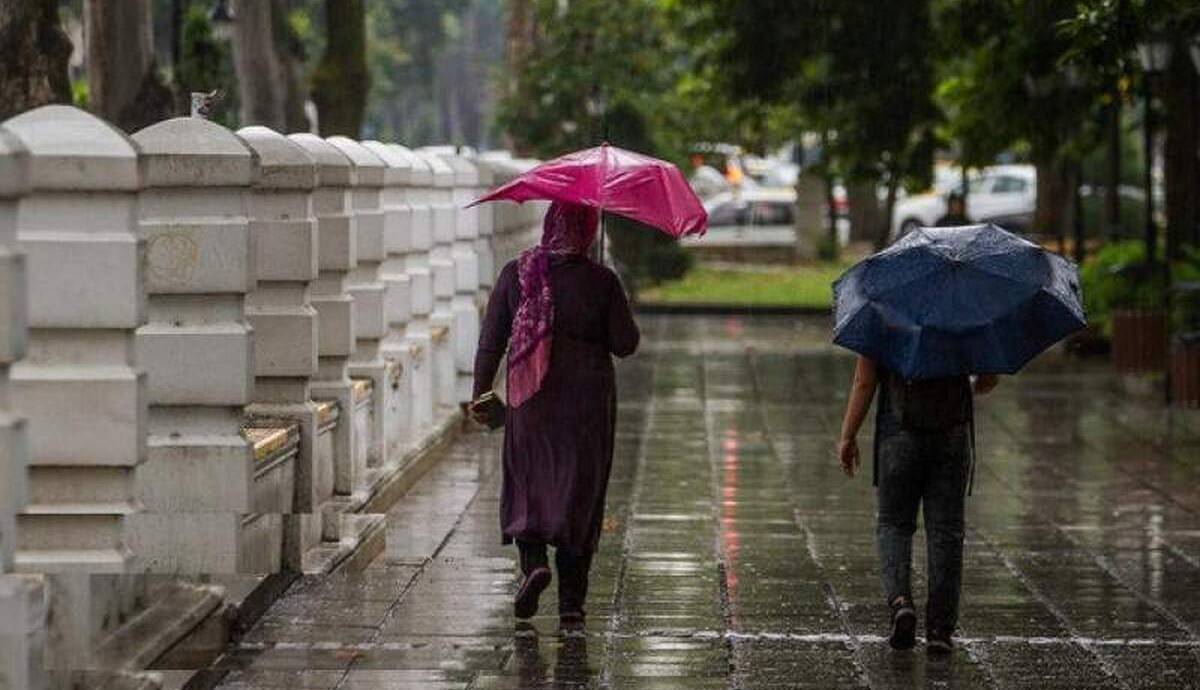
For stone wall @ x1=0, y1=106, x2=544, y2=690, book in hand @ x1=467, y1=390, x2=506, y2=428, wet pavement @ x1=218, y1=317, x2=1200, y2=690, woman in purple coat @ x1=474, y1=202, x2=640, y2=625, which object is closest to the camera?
stone wall @ x1=0, y1=106, x2=544, y2=690

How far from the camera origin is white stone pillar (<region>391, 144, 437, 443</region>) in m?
18.4

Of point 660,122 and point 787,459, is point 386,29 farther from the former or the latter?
point 787,459

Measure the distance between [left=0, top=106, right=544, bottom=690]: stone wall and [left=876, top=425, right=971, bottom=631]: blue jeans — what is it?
2.48 m

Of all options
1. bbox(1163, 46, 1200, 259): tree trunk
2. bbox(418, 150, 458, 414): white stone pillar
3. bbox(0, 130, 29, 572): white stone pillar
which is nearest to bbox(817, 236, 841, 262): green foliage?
bbox(1163, 46, 1200, 259): tree trunk

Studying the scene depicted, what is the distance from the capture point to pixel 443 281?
21031 millimetres

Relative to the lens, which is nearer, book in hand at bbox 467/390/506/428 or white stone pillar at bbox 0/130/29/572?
white stone pillar at bbox 0/130/29/572

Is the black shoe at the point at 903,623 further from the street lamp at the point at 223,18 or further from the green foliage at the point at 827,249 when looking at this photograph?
the green foliage at the point at 827,249

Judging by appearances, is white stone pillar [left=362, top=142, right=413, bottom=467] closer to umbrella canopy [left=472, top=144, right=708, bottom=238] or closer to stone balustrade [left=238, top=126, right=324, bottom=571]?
stone balustrade [left=238, top=126, right=324, bottom=571]

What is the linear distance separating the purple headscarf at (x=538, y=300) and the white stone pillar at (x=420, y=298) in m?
5.84

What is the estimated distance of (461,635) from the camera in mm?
11680

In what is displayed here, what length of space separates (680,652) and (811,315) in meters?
31.0

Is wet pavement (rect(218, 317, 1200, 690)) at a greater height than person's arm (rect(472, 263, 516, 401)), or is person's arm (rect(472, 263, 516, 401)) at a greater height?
person's arm (rect(472, 263, 516, 401))

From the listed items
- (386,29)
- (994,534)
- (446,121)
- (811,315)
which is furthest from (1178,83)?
(446,121)

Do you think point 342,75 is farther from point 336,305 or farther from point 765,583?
point 765,583
